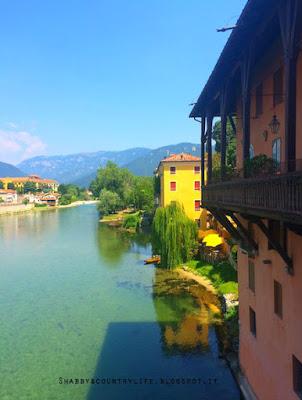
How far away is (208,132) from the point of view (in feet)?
54.1

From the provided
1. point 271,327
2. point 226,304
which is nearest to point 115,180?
point 226,304

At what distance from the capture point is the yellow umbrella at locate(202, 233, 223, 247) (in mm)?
37344

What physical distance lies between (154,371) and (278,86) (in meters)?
13.4

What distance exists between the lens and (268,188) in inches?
330

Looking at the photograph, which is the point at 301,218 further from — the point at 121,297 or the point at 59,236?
the point at 59,236

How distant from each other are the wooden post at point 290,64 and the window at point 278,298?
15.7 feet

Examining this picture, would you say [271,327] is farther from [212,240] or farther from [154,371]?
[212,240]

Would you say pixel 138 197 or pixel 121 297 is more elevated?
pixel 138 197

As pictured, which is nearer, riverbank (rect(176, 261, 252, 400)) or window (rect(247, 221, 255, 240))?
window (rect(247, 221, 255, 240))

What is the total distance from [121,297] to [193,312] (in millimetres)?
6532

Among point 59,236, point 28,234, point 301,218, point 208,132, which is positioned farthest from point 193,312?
point 28,234

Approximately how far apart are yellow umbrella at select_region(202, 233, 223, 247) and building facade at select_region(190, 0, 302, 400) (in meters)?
20.9

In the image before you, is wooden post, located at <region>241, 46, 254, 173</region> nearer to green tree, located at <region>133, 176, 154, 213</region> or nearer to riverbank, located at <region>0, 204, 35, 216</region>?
green tree, located at <region>133, 176, 154, 213</region>

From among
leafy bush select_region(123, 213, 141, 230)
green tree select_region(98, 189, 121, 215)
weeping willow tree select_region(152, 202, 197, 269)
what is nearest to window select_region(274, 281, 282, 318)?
weeping willow tree select_region(152, 202, 197, 269)
